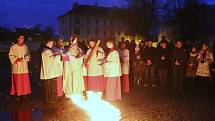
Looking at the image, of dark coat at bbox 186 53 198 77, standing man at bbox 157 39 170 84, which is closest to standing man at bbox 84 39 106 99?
standing man at bbox 157 39 170 84

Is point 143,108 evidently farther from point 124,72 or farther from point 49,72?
point 49,72

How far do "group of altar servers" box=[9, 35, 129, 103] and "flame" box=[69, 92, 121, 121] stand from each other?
0.53 feet

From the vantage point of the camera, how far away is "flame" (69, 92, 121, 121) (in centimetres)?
834

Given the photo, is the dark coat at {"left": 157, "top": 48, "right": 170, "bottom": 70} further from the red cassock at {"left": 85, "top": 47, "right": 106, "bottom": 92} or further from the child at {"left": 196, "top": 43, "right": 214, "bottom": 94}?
the red cassock at {"left": 85, "top": 47, "right": 106, "bottom": 92}

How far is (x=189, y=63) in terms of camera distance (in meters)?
13.4

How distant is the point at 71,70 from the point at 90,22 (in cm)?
7385

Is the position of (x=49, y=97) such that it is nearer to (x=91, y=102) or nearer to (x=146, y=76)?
(x=91, y=102)

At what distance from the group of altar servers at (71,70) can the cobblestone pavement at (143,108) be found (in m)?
0.44

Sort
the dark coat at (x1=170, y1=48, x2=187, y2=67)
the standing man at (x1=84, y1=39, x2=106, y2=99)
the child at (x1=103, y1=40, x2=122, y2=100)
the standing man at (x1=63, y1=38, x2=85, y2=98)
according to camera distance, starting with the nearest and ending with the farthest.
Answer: the child at (x1=103, y1=40, x2=122, y2=100) → the standing man at (x1=84, y1=39, x2=106, y2=99) → the standing man at (x1=63, y1=38, x2=85, y2=98) → the dark coat at (x1=170, y1=48, x2=187, y2=67)

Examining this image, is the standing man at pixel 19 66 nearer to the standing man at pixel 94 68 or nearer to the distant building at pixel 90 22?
the standing man at pixel 94 68

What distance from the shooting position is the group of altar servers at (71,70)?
10.2 m

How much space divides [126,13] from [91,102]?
131ft

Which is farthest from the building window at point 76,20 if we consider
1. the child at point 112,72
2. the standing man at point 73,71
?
the child at point 112,72

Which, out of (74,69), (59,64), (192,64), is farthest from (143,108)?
(192,64)
